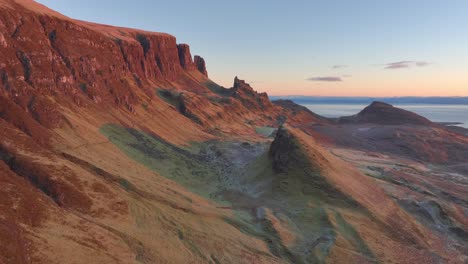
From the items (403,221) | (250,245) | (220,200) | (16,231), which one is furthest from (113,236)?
(403,221)

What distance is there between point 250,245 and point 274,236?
9.48ft

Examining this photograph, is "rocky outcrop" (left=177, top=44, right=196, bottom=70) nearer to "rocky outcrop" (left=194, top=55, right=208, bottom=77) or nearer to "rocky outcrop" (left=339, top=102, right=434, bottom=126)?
"rocky outcrop" (left=194, top=55, right=208, bottom=77)

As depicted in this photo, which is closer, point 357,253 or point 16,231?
point 16,231

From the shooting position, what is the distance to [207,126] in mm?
82625

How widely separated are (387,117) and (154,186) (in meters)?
117

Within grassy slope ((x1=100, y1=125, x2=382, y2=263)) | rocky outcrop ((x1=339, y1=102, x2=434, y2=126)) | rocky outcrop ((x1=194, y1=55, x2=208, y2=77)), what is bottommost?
grassy slope ((x1=100, y1=125, x2=382, y2=263))

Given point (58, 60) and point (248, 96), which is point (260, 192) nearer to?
point (58, 60)

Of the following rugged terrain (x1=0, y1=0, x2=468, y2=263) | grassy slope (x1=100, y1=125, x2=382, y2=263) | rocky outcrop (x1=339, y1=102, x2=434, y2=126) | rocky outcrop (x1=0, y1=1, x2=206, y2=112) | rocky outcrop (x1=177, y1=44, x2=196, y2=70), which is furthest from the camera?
rocky outcrop (x1=177, y1=44, x2=196, y2=70)

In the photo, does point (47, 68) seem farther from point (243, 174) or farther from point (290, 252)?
point (290, 252)

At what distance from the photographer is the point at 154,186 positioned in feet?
117

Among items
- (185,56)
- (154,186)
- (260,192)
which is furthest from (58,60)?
(185,56)

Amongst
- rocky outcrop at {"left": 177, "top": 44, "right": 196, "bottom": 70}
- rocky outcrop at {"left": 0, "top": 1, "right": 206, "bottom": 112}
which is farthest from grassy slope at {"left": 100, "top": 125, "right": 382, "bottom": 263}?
rocky outcrop at {"left": 177, "top": 44, "right": 196, "bottom": 70}

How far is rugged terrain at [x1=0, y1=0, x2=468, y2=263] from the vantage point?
76.3 ft

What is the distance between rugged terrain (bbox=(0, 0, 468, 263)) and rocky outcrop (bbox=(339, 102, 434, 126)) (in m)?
57.3
